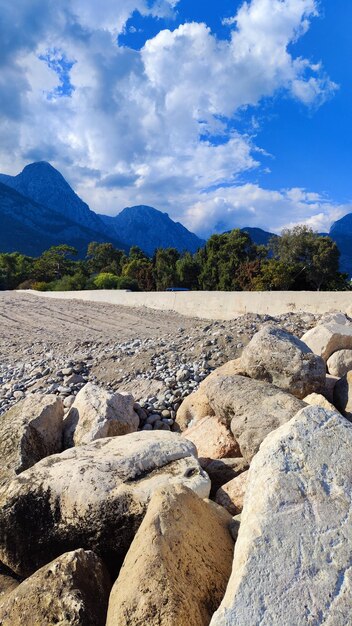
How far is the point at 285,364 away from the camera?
15.9 feet

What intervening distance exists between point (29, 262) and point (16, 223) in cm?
8902

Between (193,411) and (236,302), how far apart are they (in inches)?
499

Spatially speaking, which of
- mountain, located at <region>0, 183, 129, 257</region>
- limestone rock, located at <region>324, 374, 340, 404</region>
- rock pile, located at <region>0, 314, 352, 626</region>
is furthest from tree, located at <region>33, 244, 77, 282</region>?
mountain, located at <region>0, 183, 129, 257</region>

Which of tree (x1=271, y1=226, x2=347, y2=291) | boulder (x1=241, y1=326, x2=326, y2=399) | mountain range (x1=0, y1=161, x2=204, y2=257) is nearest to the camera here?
boulder (x1=241, y1=326, x2=326, y2=399)

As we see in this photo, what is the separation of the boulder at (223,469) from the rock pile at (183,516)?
1 cm

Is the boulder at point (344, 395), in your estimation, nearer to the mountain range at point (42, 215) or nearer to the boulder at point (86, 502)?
the boulder at point (86, 502)

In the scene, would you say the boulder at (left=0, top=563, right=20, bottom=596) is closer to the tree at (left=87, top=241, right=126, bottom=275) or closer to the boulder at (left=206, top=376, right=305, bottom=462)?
the boulder at (left=206, top=376, right=305, bottom=462)

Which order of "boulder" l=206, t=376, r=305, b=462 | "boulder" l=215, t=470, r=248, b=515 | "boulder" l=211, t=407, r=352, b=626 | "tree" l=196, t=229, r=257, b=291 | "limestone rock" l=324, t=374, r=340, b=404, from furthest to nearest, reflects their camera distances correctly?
"tree" l=196, t=229, r=257, b=291 → "limestone rock" l=324, t=374, r=340, b=404 → "boulder" l=206, t=376, r=305, b=462 → "boulder" l=215, t=470, r=248, b=515 → "boulder" l=211, t=407, r=352, b=626

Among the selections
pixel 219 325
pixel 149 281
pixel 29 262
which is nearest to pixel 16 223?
pixel 29 262

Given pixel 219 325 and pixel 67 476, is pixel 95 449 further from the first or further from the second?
pixel 219 325

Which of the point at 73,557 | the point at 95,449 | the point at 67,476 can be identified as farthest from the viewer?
the point at 95,449

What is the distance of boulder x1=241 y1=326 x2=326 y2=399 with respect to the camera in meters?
4.69

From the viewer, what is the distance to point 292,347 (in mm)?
4934

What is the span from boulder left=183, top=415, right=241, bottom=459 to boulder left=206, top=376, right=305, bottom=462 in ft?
0.46
